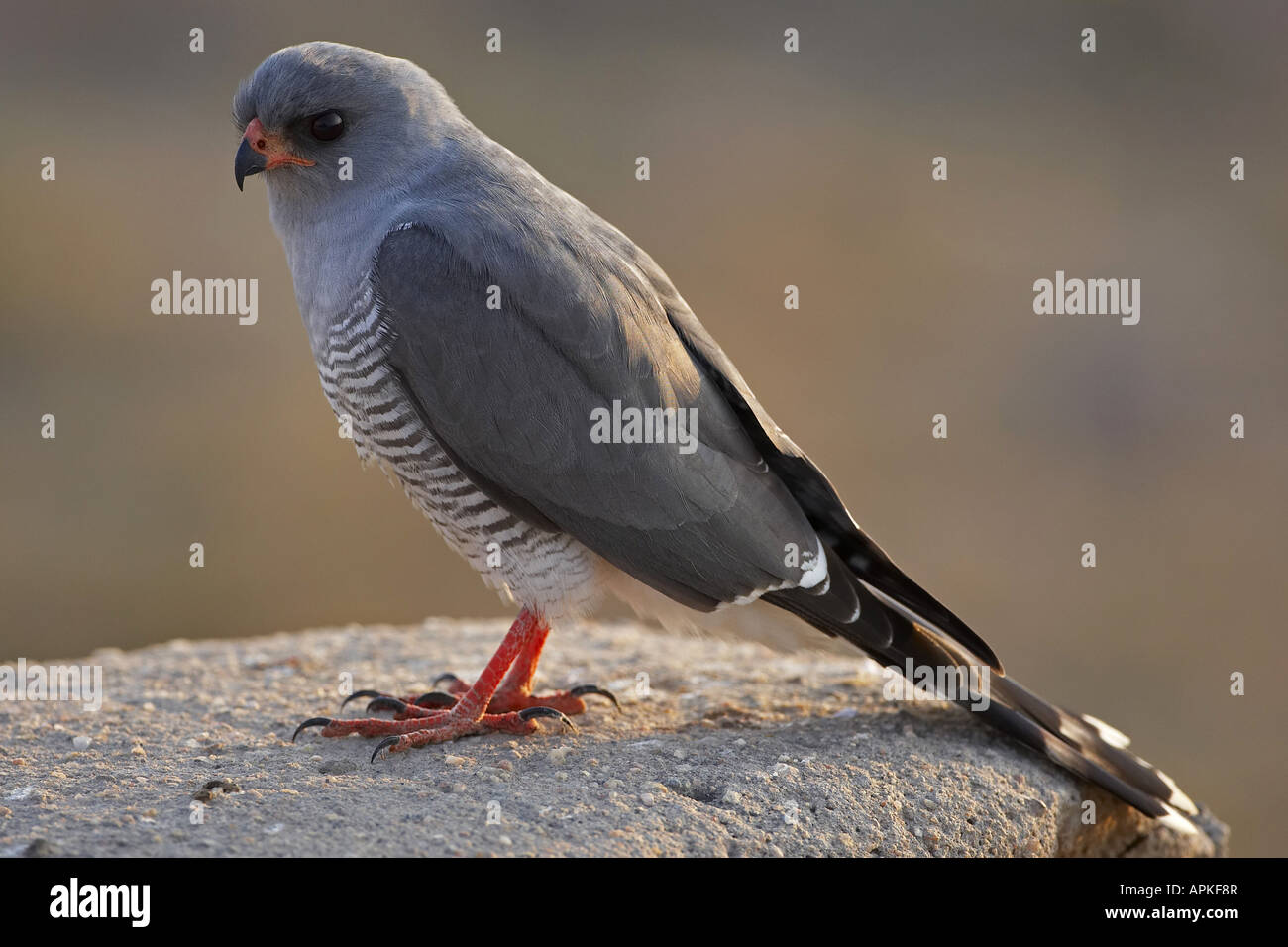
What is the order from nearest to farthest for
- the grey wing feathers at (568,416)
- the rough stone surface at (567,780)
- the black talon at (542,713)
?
the rough stone surface at (567,780), the grey wing feathers at (568,416), the black talon at (542,713)

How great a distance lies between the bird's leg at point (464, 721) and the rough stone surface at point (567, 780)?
0.05 meters

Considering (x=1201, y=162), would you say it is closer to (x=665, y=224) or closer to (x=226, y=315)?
(x=665, y=224)

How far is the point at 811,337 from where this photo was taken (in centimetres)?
1477

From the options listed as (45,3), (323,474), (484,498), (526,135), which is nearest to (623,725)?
(484,498)

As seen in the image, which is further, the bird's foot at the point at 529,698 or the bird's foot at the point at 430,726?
the bird's foot at the point at 529,698

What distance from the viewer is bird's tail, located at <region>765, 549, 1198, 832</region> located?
4977 mm

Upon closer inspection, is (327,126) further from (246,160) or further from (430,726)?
(430,726)

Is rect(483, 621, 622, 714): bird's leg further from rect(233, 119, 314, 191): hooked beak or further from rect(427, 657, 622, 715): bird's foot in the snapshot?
rect(233, 119, 314, 191): hooked beak

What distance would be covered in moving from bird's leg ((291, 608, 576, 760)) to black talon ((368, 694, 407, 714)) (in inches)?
6.2

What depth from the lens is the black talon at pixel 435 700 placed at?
538 centimetres

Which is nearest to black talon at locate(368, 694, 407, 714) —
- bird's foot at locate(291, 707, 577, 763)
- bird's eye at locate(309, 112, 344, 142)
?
bird's foot at locate(291, 707, 577, 763)

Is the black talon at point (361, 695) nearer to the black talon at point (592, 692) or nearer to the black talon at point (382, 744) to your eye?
the black talon at point (382, 744)

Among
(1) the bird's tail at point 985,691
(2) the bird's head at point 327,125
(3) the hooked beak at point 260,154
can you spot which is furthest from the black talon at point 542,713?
(3) the hooked beak at point 260,154

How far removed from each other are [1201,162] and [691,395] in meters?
14.7
